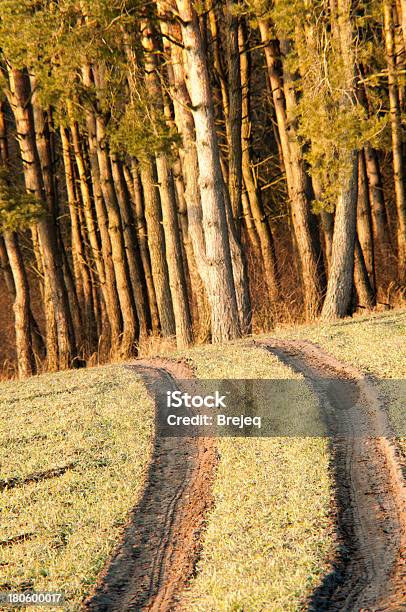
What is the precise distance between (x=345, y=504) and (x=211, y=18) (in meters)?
19.4

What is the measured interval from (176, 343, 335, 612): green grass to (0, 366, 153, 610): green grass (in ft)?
2.85

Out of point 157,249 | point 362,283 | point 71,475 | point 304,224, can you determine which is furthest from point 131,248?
point 71,475

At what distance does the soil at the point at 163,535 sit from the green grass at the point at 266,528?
0.12 m

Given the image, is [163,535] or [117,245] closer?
[163,535]

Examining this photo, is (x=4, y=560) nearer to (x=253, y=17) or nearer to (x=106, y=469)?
(x=106, y=469)

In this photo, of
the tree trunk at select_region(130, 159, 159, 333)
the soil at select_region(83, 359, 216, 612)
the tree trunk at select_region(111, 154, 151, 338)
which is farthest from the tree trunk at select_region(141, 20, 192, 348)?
the soil at select_region(83, 359, 216, 612)

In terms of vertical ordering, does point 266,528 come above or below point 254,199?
below

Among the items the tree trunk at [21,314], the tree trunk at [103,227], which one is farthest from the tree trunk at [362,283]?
the tree trunk at [21,314]

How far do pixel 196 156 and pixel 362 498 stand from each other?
38.2 feet

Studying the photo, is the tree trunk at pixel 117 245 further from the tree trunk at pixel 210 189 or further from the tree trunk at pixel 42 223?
the tree trunk at pixel 210 189

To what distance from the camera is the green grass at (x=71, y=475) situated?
23.0 feet

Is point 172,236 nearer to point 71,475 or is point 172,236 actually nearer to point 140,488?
point 71,475

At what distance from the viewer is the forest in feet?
55.3

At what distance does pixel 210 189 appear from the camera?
1703 centimetres
